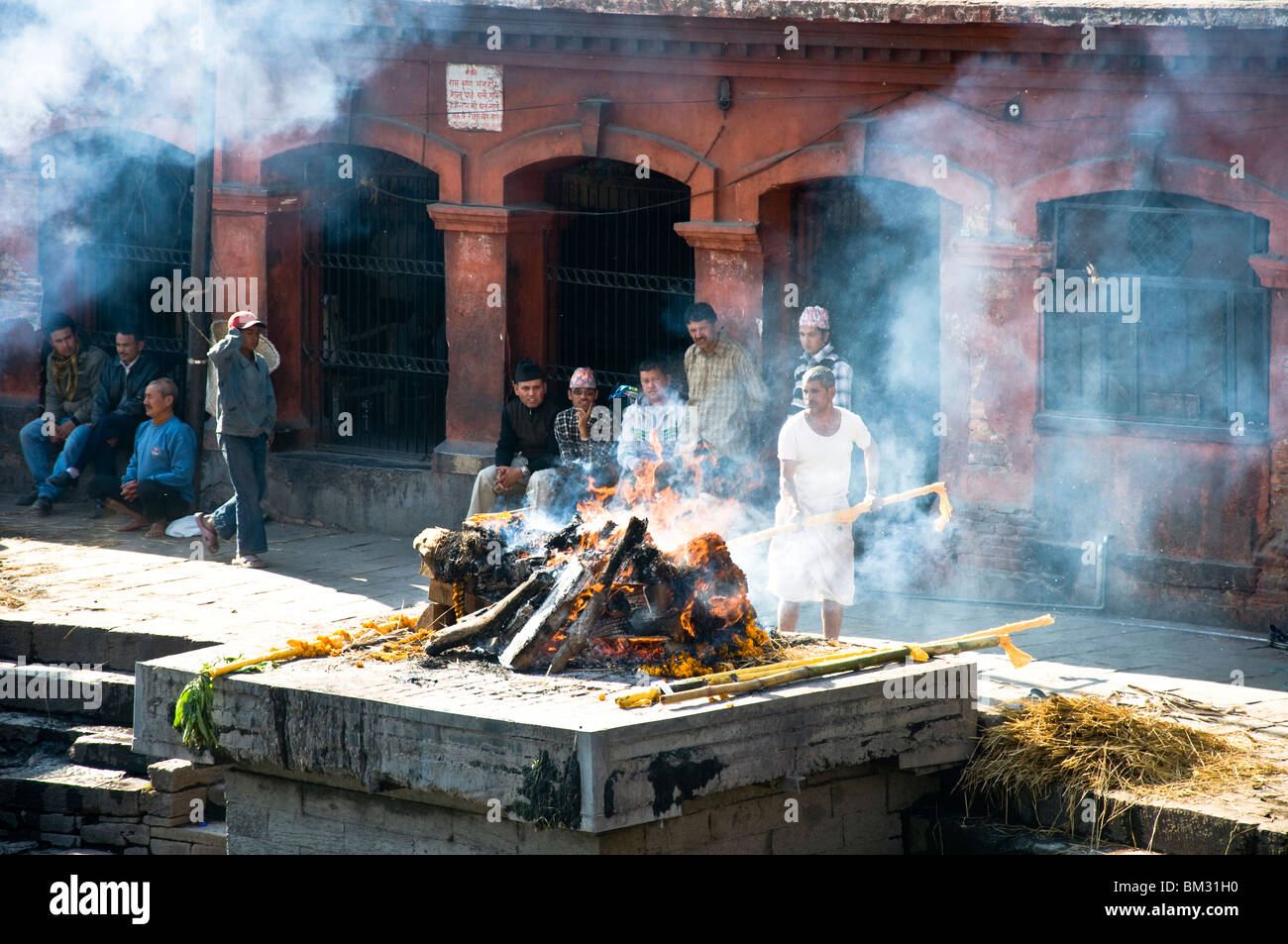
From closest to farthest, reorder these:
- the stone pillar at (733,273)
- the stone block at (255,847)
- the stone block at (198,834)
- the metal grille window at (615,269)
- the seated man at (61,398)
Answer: the stone block at (255,847)
the stone block at (198,834)
the stone pillar at (733,273)
the metal grille window at (615,269)
the seated man at (61,398)

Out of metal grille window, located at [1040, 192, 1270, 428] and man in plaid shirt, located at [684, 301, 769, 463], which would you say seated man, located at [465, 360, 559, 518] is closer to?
man in plaid shirt, located at [684, 301, 769, 463]

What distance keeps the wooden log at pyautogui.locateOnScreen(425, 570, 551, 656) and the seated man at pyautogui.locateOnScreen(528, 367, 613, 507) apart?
2.88 meters

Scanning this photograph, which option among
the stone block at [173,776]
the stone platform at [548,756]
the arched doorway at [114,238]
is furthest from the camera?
the arched doorway at [114,238]

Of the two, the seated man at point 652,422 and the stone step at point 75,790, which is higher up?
the seated man at point 652,422

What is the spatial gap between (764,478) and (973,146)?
2.79 metres

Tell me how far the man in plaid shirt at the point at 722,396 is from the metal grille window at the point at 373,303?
10.3ft

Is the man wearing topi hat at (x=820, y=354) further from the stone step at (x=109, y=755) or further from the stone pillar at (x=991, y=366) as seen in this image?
the stone step at (x=109, y=755)

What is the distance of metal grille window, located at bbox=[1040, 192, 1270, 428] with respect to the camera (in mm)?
11516

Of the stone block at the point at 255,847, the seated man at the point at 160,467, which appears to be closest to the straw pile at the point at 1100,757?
the stone block at the point at 255,847

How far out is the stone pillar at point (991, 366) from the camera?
12180 millimetres

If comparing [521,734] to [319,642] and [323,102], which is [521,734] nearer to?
[319,642]

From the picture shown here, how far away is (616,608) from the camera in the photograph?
28.3ft

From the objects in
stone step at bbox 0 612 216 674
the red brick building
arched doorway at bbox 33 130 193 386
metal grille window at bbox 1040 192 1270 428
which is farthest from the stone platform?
arched doorway at bbox 33 130 193 386

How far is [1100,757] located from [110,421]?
9.76 metres
